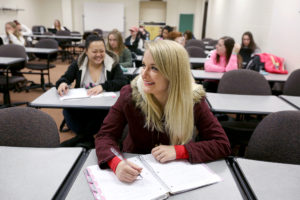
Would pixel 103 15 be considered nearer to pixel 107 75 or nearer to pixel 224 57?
pixel 224 57

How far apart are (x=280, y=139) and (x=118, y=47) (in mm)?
2714

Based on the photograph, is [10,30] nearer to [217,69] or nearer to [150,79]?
[217,69]

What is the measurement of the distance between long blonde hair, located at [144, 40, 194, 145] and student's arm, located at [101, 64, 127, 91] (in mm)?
1099

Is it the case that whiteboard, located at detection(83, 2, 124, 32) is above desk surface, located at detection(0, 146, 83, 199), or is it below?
above

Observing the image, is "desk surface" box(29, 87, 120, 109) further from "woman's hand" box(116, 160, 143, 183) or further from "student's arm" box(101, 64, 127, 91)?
"woman's hand" box(116, 160, 143, 183)

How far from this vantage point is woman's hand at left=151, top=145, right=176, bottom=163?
1.02 m

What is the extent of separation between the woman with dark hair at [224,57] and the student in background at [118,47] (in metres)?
1.16

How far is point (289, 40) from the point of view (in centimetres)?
362

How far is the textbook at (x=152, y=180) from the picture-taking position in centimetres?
84

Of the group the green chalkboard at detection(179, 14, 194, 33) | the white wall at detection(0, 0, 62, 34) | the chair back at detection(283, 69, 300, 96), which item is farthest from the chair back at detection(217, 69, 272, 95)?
the green chalkboard at detection(179, 14, 194, 33)

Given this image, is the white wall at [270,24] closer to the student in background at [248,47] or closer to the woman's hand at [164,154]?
the student in background at [248,47]

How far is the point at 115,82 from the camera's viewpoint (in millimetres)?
2277

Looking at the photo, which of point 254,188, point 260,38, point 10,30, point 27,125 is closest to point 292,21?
point 260,38

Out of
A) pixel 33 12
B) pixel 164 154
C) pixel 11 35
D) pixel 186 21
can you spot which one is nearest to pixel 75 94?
pixel 164 154
